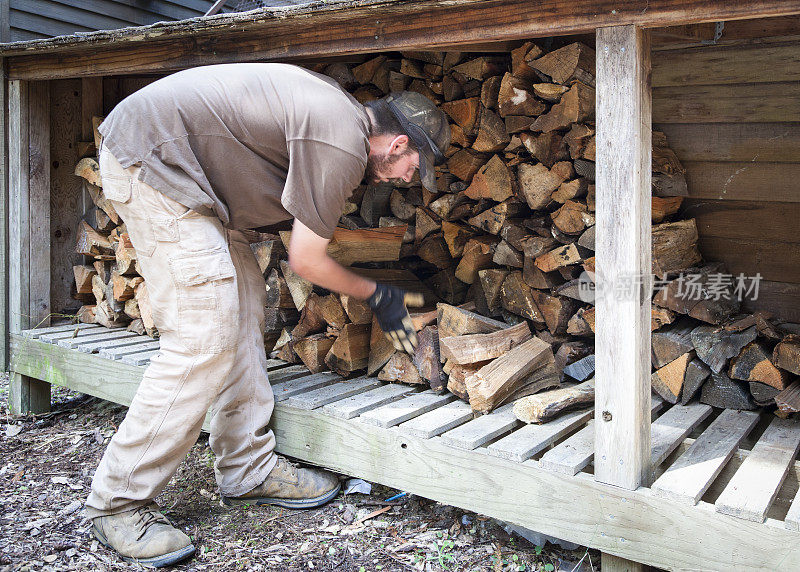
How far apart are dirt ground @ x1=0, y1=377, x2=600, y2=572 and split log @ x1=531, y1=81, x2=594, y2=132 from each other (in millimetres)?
1535

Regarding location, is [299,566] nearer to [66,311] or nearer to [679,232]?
[679,232]

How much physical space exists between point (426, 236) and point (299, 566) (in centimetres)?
151

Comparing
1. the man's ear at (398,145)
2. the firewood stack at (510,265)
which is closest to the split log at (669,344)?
the firewood stack at (510,265)

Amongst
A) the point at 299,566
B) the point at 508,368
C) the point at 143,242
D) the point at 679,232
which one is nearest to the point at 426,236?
the point at 508,368

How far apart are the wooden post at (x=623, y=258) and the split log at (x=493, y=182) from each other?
86 cm

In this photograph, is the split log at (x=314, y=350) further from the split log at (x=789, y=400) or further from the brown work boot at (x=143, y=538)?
the split log at (x=789, y=400)

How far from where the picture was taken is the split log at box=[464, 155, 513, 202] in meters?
2.97

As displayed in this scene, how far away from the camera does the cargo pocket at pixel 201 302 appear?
233cm

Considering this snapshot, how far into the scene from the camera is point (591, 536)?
219 cm

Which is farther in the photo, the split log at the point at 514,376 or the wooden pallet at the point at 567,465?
the split log at the point at 514,376

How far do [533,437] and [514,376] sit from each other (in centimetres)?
29

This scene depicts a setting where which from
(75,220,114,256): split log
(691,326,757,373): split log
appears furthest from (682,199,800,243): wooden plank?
(75,220,114,256): split log

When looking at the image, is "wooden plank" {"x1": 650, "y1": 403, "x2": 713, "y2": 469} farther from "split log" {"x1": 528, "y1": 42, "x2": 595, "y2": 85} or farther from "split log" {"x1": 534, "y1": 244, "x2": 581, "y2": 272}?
"split log" {"x1": 528, "y1": 42, "x2": 595, "y2": 85}

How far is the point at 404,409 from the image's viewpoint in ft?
9.09
